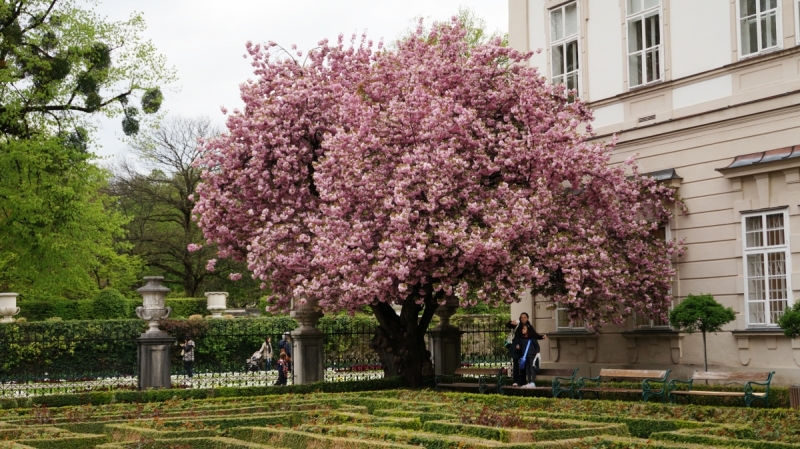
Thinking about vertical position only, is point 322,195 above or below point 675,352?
above

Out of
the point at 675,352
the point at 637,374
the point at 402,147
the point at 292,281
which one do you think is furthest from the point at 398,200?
the point at 675,352

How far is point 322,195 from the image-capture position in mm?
19297

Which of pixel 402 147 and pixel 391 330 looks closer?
pixel 402 147

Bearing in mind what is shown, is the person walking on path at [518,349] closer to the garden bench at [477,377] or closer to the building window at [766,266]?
the garden bench at [477,377]

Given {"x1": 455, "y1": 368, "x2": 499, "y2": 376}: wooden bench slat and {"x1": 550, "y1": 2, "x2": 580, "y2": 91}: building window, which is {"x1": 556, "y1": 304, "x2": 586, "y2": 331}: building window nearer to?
{"x1": 455, "y1": 368, "x2": 499, "y2": 376}: wooden bench slat

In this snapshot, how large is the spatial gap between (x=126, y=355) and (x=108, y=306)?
9809 mm

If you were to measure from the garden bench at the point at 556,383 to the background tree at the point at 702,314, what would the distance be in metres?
1.99

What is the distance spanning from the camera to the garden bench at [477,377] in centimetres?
2009

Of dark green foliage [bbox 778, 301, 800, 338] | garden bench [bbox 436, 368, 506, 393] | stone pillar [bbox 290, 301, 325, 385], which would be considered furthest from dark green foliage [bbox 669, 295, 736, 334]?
stone pillar [bbox 290, 301, 325, 385]

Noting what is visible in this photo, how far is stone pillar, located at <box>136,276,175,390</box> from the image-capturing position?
816 inches

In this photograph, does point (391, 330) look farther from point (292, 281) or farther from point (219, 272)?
point (219, 272)

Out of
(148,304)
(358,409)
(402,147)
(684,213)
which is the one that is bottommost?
(358,409)

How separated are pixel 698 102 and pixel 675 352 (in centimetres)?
469

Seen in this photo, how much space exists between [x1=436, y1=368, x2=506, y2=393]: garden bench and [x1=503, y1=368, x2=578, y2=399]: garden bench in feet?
0.85
